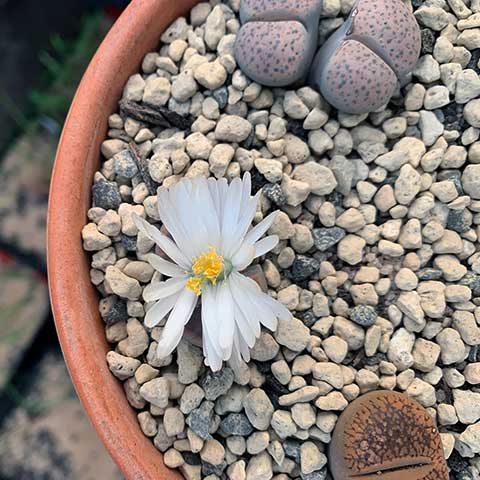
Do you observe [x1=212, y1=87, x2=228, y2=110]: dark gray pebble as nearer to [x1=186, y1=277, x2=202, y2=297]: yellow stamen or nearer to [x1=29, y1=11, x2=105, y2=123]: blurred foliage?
[x1=186, y1=277, x2=202, y2=297]: yellow stamen

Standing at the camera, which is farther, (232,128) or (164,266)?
(232,128)

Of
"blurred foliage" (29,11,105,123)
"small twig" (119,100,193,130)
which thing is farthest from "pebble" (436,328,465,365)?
"blurred foliage" (29,11,105,123)

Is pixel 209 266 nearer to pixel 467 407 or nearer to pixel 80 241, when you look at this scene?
pixel 80 241

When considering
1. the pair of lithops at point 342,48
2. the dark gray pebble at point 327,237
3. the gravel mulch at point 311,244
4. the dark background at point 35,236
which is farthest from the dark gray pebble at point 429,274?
the dark background at point 35,236

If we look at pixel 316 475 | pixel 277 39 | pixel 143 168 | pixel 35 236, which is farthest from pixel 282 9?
pixel 35 236

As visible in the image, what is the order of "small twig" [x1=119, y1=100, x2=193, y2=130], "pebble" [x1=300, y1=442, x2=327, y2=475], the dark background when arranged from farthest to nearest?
the dark background, "small twig" [x1=119, y1=100, x2=193, y2=130], "pebble" [x1=300, y1=442, x2=327, y2=475]

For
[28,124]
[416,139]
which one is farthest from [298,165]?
[28,124]
